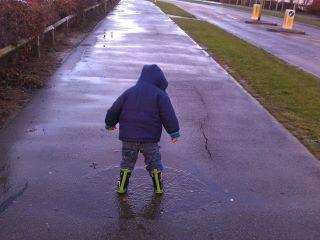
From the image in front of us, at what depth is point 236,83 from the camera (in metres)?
11.2

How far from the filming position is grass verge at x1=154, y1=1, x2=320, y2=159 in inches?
314

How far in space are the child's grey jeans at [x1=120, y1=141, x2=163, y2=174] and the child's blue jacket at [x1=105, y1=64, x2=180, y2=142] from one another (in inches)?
3.3

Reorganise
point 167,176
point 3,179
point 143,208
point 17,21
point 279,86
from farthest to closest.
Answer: point 279,86, point 17,21, point 167,176, point 3,179, point 143,208

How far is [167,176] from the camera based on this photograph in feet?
18.1

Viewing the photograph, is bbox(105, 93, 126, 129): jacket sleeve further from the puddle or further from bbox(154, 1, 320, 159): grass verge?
bbox(154, 1, 320, 159): grass verge

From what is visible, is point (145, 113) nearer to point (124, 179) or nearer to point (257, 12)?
point (124, 179)

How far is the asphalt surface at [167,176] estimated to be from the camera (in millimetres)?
4398

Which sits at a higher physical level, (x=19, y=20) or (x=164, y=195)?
(x=19, y=20)

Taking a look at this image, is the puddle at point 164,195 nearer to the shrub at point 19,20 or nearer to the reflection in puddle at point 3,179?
the reflection in puddle at point 3,179

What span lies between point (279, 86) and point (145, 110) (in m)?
→ 7.04

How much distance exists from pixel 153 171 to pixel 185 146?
1654mm

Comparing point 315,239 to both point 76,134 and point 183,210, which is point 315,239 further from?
point 76,134

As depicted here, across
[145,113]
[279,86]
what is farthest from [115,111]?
[279,86]

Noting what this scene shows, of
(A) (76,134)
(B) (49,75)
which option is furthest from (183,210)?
(B) (49,75)
